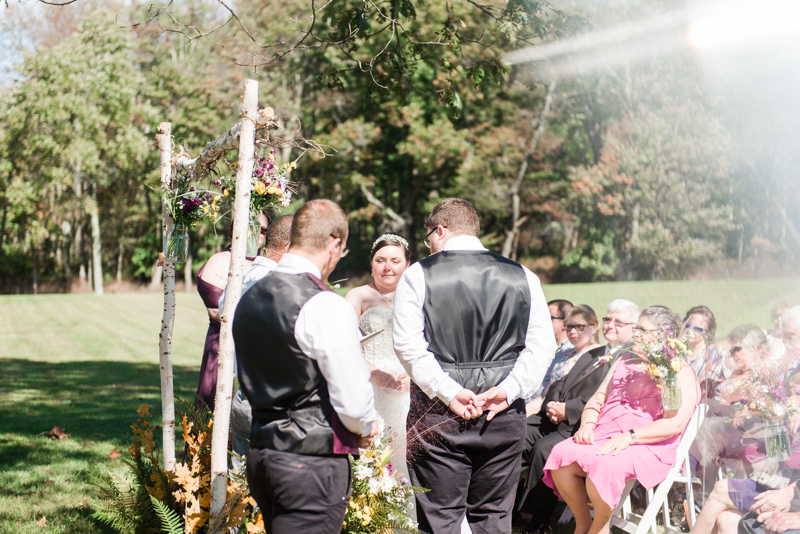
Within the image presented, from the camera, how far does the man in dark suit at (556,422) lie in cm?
486

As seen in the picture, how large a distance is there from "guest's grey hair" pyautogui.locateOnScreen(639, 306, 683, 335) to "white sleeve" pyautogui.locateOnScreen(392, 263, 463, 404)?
6.42 feet

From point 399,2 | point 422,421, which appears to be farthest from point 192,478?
point 399,2

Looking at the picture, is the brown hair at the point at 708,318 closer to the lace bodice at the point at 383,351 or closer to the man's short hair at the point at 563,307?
the man's short hair at the point at 563,307

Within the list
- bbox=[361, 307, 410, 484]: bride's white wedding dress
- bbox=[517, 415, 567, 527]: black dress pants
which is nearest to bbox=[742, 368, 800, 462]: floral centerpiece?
bbox=[517, 415, 567, 527]: black dress pants

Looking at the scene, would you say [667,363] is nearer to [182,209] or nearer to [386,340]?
[386,340]

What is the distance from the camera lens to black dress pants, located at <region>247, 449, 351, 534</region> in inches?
97.1

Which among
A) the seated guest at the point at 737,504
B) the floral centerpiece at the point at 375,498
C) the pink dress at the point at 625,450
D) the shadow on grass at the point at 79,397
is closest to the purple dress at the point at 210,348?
the floral centerpiece at the point at 375,498

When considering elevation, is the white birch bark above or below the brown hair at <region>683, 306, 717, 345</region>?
above

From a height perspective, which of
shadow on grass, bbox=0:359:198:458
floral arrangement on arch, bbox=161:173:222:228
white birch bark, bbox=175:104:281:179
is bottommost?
shadow on grass, bbox=0:359:198:458

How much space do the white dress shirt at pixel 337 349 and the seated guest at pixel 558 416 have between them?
270cm

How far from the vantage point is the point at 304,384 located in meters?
2.44

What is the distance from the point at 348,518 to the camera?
10.9 ft

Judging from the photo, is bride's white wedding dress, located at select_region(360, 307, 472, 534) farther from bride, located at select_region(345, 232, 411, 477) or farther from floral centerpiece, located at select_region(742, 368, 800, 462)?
floral centerpiece, located at select_region(742, 368, 800, 462)

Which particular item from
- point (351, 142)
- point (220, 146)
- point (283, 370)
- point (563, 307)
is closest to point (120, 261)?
point (351, 142)
